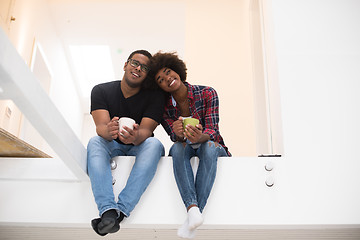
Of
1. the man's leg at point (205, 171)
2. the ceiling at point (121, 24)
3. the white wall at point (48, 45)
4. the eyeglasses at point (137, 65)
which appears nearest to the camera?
the man's leg at point (205, 171)

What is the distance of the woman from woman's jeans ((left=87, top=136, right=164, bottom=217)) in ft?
0.37

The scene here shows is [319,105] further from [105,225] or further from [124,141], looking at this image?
[105,225]

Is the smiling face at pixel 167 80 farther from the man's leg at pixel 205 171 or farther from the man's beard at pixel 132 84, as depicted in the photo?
the man's leg at pixel 205 171

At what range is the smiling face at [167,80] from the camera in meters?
2.13

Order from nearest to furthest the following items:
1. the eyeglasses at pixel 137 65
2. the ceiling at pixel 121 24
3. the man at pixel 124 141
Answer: the man at pixel 124 141 < the eyeglasses at pixel 137 65 < the ceiling at pixel 121 24

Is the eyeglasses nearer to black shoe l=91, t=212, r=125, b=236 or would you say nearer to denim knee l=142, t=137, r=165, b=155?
denim knee l=142, t=137, r=165, b=155

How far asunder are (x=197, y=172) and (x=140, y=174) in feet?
0.87

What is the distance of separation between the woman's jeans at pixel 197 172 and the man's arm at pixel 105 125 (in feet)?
0.98

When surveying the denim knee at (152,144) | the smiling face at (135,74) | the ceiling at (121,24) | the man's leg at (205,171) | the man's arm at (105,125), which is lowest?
the man's leg at (205,171)

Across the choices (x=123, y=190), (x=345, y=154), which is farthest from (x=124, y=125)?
(x=345, y=154)

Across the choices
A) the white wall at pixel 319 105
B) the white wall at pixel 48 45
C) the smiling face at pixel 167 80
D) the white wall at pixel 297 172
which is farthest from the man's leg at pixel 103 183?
the white wall at pixel 48 45

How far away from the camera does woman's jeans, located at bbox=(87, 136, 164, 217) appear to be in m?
1.73

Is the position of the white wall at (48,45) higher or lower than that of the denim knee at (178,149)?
higher

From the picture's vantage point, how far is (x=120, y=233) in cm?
209
